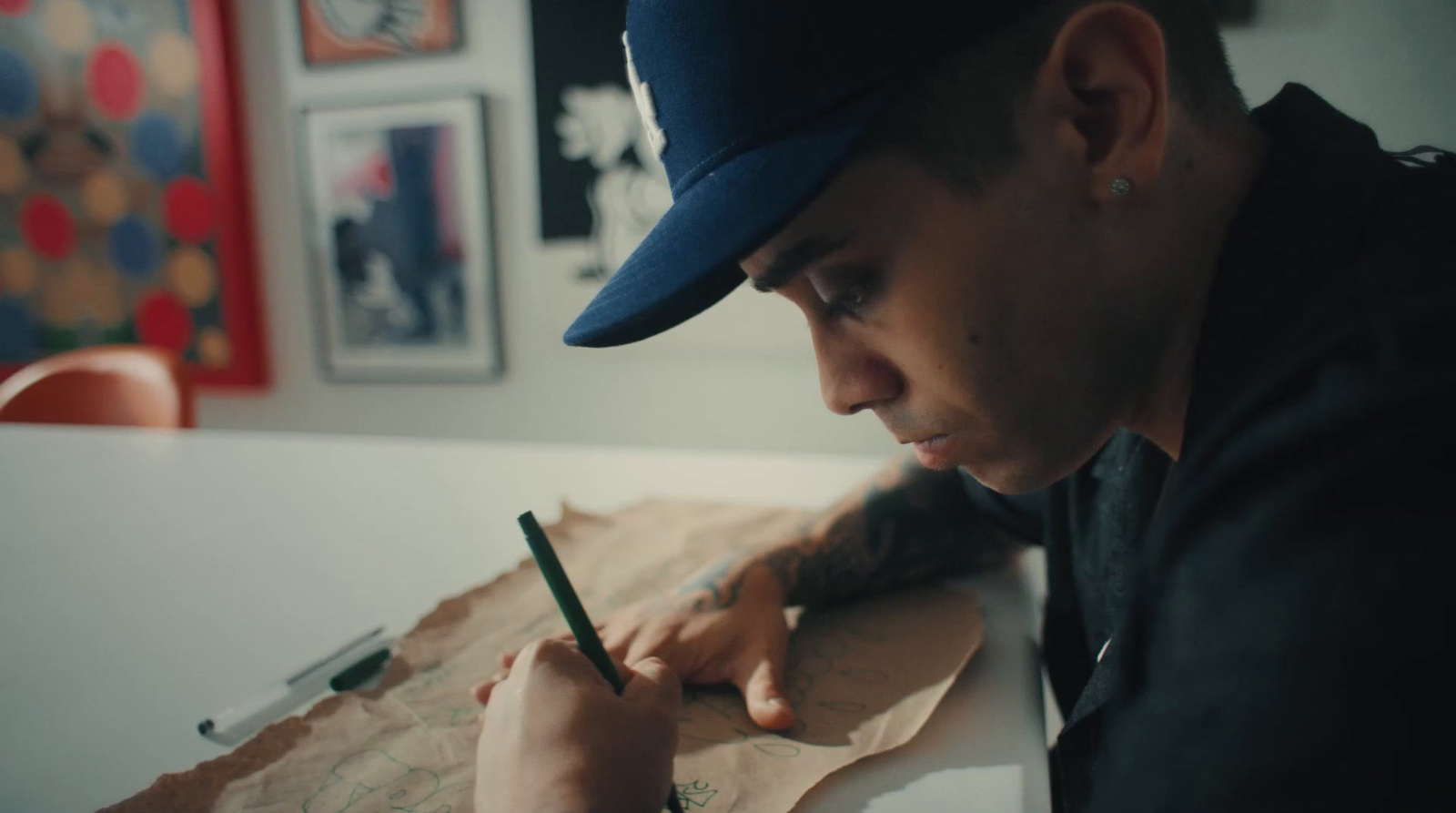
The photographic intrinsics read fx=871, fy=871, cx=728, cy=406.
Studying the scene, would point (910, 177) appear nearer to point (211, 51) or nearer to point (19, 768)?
point (19, 768)

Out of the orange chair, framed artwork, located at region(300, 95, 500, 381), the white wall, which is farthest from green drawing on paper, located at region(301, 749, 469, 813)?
framed artwork, located at region(300, 95, 500, 381)

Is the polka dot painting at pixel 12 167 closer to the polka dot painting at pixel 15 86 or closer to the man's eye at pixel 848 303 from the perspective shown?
the polka dot painting at pixel 15 86

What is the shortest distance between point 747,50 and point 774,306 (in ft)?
4.80

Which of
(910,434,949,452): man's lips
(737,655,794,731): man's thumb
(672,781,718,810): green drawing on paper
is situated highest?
(910,434,949,452): man's lips

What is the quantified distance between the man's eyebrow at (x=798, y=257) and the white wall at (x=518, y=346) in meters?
1.39

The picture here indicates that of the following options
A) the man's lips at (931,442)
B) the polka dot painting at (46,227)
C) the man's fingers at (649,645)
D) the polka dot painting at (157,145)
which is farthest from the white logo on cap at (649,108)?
the polka dot painting at (46,227)

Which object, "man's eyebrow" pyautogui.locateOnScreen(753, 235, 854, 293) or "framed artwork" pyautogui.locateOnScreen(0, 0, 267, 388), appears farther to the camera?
"framed artwork" pyautogui.locateOnScreen(0, 0, 267, 388)

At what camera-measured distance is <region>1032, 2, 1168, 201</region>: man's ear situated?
422mm

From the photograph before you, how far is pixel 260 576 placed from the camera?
32.1 inches

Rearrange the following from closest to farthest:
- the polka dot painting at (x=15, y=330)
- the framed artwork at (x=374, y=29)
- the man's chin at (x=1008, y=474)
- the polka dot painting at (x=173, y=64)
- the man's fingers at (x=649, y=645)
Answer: the man's chin at (x=1008, y=474)
the man's fingers at (x=649, y=645)
the framed artwork at (x=374, y=29)
the polka dot painting at (x=173, y=64)
the polka dot painting at (x=15, y=330)

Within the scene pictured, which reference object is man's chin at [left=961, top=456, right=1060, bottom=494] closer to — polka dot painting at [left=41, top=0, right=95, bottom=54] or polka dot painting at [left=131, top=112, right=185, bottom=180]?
polka dot painting at [left=131, top=112, right=185, bottom=180]

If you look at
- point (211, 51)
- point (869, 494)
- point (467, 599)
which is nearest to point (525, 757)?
point (467, 599)

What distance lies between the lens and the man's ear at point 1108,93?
422mm

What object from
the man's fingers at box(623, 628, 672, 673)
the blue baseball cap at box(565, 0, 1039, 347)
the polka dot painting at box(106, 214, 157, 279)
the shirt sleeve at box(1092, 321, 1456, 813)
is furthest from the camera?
the polka dot painting at box(106, 214, 157, 279)
